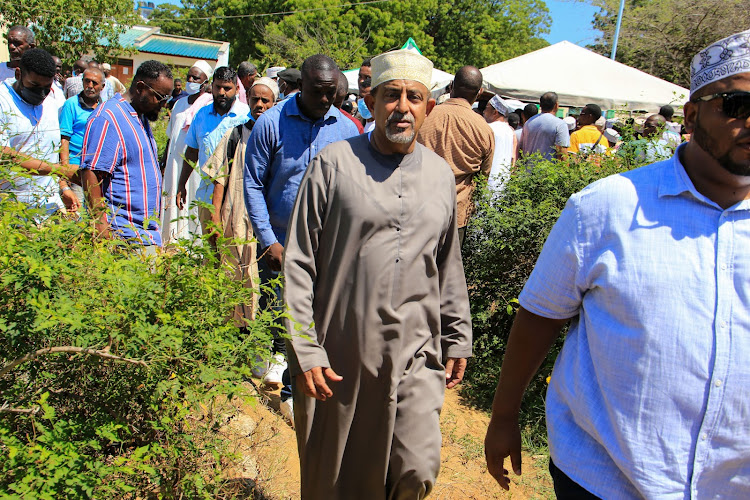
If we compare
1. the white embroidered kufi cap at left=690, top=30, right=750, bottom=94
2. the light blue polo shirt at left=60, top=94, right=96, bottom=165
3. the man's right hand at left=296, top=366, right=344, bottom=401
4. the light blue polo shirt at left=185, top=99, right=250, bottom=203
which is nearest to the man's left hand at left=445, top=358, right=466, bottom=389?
the man's right hand at left=296, top=366, right=344, bottom=401

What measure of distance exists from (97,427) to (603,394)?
1564mm

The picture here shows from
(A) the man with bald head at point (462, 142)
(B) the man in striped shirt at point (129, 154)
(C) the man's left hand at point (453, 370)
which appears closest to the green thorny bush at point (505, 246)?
(A) the man with bald head at point (462, 142)

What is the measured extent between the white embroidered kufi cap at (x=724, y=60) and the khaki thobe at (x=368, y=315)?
4.22 ft

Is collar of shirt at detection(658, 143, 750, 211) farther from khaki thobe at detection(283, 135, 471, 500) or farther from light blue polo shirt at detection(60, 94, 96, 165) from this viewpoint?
light blue polo shirt at detection(60, 94, 96, 165)

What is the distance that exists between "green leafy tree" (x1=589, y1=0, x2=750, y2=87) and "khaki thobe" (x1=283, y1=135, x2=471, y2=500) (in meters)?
26.1

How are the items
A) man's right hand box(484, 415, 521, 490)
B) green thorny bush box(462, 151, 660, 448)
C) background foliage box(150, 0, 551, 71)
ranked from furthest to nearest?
background foliage box(150, 0, 551, 71) < green thorny bush box(462, 151, 660, 448) < man's right hand box(484, 415, 521, 490)

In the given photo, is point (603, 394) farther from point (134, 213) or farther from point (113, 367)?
point (134, 213)

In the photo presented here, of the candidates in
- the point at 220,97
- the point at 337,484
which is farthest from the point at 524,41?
the point at 337,484

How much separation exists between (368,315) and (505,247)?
2.72 metres

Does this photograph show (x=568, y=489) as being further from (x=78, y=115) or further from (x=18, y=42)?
(x=18, y=42)

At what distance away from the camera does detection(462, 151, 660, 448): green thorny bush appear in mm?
5238

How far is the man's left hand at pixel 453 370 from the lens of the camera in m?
3.19

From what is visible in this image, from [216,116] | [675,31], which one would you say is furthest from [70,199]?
[675,31]

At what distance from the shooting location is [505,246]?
526 centimetres
